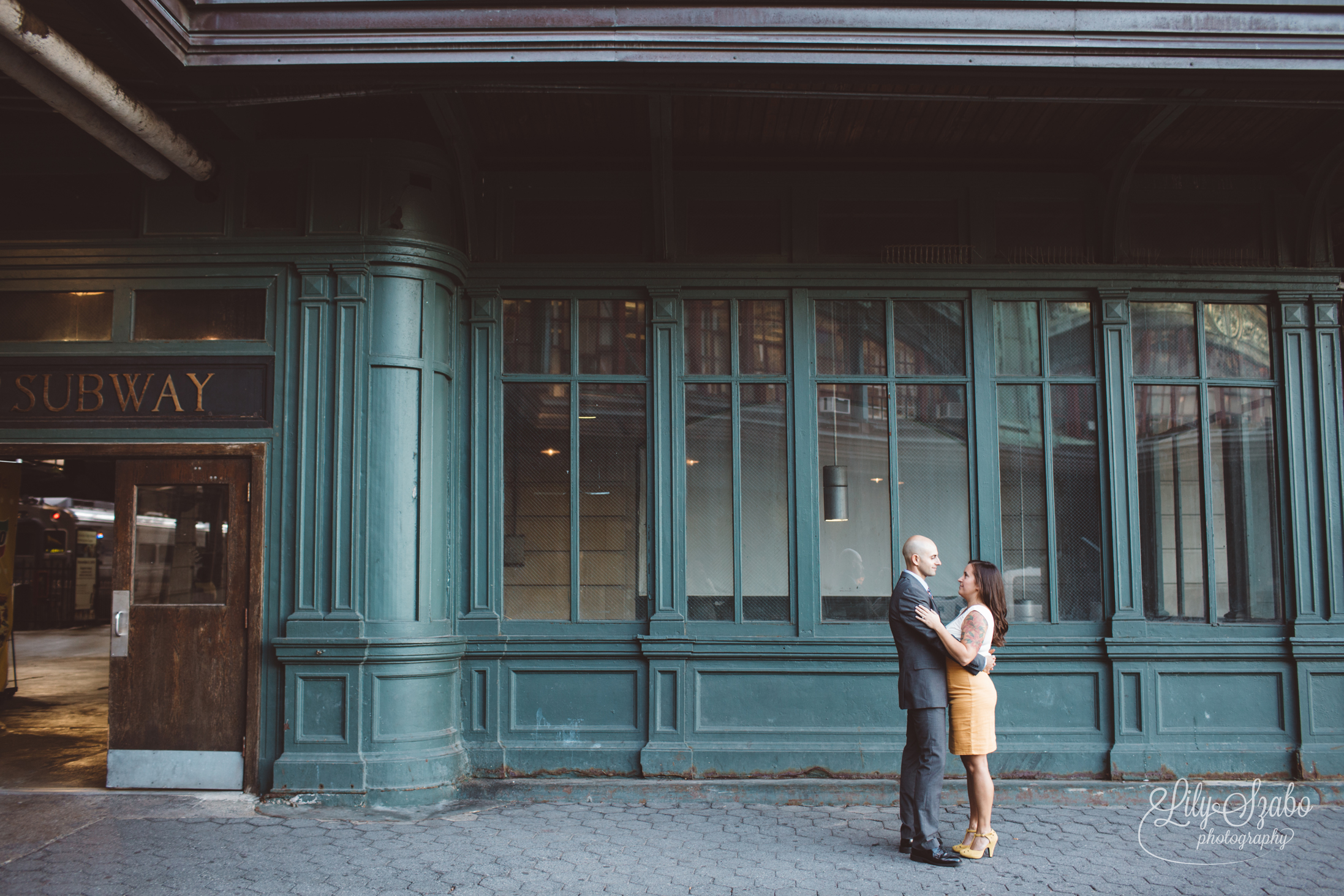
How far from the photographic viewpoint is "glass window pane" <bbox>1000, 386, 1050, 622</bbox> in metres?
6.98

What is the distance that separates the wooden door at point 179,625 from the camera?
252 inches

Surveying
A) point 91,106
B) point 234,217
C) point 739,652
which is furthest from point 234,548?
point 739,652

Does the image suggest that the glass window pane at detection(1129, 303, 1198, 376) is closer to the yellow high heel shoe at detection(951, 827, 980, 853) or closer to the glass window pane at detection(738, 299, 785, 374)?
the glass window pane at detection(738, 299, 785, 374)

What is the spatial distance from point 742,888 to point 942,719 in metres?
1.48

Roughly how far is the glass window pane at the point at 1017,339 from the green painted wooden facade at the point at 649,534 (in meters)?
0.09

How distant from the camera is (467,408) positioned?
23.2 feet

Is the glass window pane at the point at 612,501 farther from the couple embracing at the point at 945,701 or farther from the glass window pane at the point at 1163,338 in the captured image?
the glass window pane at the point at 1163,338

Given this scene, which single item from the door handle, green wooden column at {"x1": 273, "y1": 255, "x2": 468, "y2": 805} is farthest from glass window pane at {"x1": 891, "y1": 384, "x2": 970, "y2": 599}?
the door handle

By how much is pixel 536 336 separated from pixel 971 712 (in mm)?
4203

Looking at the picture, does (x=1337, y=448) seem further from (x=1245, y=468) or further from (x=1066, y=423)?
(x=1066, y=423)

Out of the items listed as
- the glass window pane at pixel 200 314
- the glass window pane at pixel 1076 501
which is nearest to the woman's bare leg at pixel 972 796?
the glass window pane at pixel 1076 501

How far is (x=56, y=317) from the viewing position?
22.0 ft

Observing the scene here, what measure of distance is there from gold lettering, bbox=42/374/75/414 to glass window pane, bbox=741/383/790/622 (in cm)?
498

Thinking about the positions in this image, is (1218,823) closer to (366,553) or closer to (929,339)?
(929,339)
